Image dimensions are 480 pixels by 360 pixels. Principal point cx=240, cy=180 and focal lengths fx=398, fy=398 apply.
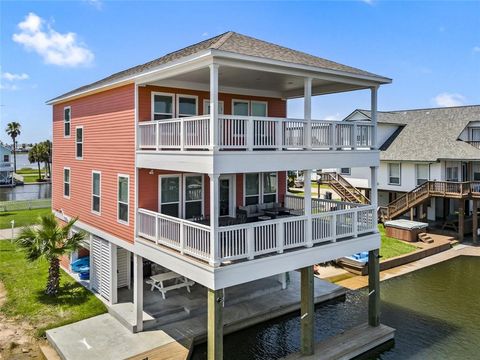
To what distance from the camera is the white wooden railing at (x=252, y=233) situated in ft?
34.1

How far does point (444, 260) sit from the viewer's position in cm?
2333

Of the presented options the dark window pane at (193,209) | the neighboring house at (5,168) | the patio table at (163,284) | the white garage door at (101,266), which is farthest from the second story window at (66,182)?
the neighboring house at (5,168)

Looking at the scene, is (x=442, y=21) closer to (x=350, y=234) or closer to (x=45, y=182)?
(x=350, y=234)

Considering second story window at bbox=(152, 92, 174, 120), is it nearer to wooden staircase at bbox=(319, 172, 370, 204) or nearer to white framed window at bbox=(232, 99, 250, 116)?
white framed window at bbox=(232, 99, 250, 116)

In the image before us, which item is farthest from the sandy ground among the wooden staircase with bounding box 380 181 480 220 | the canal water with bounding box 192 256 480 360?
the wooden staircase with bounding box 380 181 480 220

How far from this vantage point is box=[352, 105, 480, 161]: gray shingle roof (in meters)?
29.0

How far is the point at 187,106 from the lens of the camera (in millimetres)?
14477

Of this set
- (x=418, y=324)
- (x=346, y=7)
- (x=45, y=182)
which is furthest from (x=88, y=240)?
(x=45, y=182)

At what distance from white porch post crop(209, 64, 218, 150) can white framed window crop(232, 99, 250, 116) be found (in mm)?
5730

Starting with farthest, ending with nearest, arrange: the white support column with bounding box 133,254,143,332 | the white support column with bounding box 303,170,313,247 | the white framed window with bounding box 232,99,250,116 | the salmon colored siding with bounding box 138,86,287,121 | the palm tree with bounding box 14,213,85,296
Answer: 1. the white framed window with bounding box 232,99,250,116
2. the palm tree with bounding box 14,213,85,296
3. the salmon colored siding with bounding box 138,86,287,121
4. the white support column with bounding box 133,254,143,332
5. the white support column with bounding box 303,170,313,247

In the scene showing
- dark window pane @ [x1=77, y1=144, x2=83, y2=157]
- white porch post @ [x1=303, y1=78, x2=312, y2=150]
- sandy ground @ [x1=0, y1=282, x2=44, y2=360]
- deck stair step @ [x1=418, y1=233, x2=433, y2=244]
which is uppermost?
white porch post @ [x1=303, y1=78, x2=312, y2=150]

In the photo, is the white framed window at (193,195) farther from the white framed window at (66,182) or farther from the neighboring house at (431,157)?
the neighboring house at (431,157)

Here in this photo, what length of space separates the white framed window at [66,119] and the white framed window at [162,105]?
6.70 m

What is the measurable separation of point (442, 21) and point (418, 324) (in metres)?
14.3
